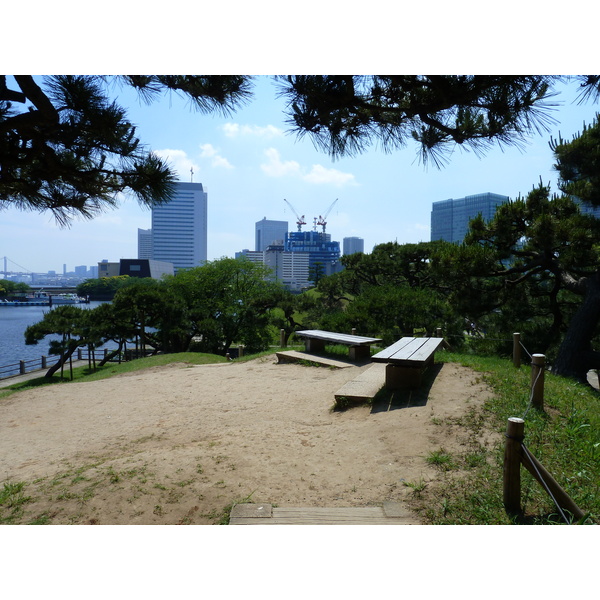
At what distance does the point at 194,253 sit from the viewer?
4047 centimetres

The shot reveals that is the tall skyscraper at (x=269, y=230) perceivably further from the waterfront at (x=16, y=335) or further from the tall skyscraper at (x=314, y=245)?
the waterfront at (x=16, y=335)

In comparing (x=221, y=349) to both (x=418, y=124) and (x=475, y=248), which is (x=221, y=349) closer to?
(x=475, y=248)

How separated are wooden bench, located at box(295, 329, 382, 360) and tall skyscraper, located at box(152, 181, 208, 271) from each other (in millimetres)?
21418

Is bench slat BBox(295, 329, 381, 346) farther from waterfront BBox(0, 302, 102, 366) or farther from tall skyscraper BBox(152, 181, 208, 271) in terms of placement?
waterfront BBox(0, 302, 102, 366)

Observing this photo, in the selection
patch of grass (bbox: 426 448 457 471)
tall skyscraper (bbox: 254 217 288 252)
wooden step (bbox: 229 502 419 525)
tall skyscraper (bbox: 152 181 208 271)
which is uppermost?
tall skyscraper (bbox: 254 217 288 252)

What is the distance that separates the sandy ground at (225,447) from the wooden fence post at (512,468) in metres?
0.52

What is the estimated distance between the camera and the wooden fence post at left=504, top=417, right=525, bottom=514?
7.48ft

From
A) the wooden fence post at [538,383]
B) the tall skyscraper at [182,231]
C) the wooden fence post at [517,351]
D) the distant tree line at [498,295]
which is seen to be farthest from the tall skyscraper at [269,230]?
the wooden fence post at [538,383]

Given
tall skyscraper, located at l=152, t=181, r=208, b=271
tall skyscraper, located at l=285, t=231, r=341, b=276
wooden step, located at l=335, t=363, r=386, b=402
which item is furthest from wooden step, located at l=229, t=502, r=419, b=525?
tall skyscraper, located at l=285, t=231, r=341, b=276

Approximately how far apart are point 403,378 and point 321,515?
2.58 metres

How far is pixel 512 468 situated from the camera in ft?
7.68

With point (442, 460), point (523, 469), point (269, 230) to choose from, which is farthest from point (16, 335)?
point (269, 230)

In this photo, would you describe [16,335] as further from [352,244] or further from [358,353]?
[352,244]

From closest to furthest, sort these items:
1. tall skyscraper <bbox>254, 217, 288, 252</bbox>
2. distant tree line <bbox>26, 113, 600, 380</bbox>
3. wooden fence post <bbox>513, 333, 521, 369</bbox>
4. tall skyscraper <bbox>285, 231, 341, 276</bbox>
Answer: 1. wooden fence post <bbox>513, 333, 521, 369</bbox>
2. distant tree line <bbox>26, 113, 600, 380</bbox>
3. tall skyscraper <bbox>285, 231, 341, 276</bbox>
4. tall skyscraper <bbox>254, 217, 288, 252</bbox>
